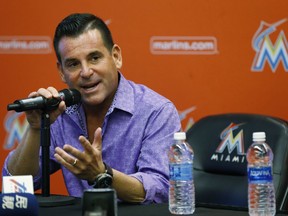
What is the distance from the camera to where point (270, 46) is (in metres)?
3.65

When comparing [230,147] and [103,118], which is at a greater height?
[103,118]

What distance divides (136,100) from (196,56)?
83 centimetres

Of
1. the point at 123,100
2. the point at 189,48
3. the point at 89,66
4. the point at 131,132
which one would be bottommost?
the point at 131,132

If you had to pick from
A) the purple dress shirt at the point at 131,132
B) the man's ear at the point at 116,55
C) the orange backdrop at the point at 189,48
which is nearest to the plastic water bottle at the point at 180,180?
the purple dress shirt at the point at 131,132

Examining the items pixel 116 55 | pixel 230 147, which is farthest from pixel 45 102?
pixel 230 147

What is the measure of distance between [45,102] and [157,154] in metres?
0.51

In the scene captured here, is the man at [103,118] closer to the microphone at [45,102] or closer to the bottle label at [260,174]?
the microphone at [45,102]

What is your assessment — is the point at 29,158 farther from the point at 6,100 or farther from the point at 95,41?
→ the point at 6,100

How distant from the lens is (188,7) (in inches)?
147

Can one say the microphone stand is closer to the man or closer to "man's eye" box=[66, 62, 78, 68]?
the man

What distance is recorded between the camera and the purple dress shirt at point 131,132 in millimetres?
2830

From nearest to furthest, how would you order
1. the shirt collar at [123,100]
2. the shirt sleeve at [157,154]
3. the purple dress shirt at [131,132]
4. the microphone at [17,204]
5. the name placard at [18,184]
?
the microphone at [17,204] < the name placard at [18,184] < the shirt sleeve at [157,154] < the purple dress shirt at [131,132] < the shirt collar at [123,100]

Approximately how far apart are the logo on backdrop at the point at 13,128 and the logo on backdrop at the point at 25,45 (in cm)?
33

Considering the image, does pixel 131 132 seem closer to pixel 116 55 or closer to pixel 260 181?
pixel 116 55
